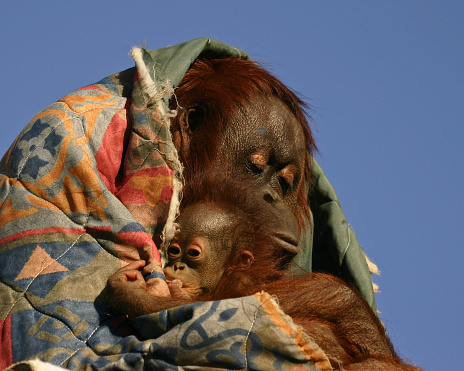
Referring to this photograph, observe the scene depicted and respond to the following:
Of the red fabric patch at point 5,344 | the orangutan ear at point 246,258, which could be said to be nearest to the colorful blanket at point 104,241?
the red fabric patch at point 5,344

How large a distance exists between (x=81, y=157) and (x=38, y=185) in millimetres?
151

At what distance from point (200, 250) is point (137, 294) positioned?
1.40 feet

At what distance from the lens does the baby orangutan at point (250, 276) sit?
210 centimetres

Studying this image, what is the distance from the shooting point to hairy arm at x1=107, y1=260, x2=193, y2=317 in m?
1.97

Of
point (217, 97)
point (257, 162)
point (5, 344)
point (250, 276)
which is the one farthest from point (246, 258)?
point (5, 344)

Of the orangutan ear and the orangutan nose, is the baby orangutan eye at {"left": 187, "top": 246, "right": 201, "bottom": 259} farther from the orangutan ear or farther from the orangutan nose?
the orangutan ear

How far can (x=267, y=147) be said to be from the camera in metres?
2.78

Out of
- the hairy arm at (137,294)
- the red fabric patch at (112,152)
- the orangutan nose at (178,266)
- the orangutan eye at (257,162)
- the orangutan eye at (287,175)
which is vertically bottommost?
the orangutan nose at (178,266)

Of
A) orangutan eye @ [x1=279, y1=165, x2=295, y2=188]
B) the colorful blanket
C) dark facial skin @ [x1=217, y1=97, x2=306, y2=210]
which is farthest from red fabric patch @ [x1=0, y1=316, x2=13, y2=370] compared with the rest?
orangutan eye @ [x1=279, y1=165, x2=295, y2=188]

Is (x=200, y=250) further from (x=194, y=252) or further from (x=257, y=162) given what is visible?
(x=257, y=162)

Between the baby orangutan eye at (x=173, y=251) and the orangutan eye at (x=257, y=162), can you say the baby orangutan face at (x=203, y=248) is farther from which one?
the orangutan eye at (x=257, y=162)

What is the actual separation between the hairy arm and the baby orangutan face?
18cm

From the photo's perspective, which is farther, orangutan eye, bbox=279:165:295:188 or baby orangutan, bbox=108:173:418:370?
orangutan eye, bbox=279:165:295:188

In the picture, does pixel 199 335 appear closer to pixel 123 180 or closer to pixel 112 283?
pixel 112 283
